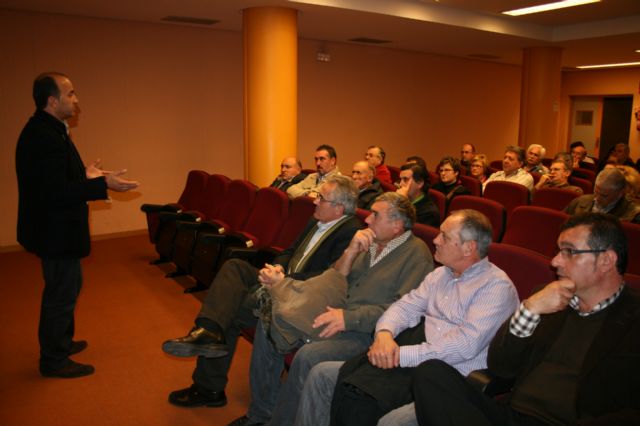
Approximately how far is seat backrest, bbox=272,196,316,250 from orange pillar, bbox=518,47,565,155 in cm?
655

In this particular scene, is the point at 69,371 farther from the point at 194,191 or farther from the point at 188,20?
the point at 188,20

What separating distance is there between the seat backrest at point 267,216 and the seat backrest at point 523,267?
2056 millimetres

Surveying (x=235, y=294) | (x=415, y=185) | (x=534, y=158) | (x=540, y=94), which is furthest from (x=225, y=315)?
(x=540, y=94)

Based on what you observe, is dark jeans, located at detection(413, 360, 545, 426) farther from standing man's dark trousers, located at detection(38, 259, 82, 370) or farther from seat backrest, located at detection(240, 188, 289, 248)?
seat backrest, located at detection(240, 188, 289, 248)

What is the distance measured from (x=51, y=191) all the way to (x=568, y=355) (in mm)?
2745

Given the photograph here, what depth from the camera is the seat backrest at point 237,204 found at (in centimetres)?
505

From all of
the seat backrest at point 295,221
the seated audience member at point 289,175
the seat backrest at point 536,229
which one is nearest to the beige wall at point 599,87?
the seated audience member at point 289,175

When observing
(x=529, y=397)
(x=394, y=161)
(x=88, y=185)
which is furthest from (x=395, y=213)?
(x=394, y=161)

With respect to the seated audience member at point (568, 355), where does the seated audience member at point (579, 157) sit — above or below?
above

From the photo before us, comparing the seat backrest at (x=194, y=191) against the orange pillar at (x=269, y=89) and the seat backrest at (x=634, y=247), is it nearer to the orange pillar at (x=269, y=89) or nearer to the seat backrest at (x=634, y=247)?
the orange pillar at (x=269, y=89)

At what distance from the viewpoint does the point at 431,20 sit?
7.21 m

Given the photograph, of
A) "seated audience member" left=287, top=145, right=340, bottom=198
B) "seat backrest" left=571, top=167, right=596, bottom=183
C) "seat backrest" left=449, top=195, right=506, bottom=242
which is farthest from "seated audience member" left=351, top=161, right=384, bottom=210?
"seat backrest" left=571, top=167, right=596, bottom=183

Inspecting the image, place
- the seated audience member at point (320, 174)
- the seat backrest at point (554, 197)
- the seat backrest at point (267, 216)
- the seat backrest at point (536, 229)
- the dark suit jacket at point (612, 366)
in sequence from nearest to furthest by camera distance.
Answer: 1. the dark suit jacket at point (612, 366)
2. the seat backrest at point (536, 229)
3. the seat backrest at point (267, 216)
4. the seat backrest at point (554, 197)
5. the seated audience member at point (320, 174)

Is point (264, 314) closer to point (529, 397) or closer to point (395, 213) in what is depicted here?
point (395, 213)
